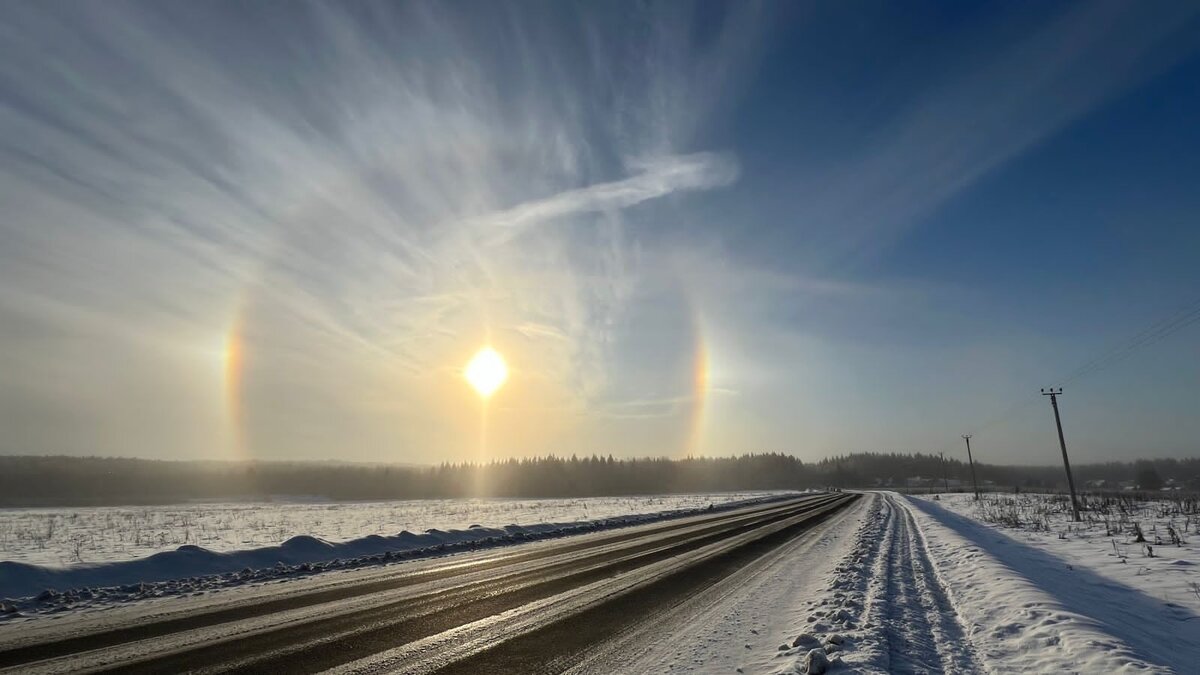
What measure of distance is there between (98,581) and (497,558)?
28.7 ft

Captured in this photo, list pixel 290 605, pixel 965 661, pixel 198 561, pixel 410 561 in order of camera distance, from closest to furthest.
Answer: pixel 965 661, pixel 290 605, pixel 198 561, pixel 410 561

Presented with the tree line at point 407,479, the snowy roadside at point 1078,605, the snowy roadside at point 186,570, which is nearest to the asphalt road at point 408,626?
the snowy roadside at point 186,570

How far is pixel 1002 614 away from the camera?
8258 mm

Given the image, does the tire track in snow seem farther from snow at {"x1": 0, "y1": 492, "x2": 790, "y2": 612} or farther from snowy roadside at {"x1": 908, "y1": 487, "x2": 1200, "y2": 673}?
snow at {"x1": 0, "y1": 492, "x2": 790, "y2": 612}

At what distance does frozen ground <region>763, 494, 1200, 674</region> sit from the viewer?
6.21m

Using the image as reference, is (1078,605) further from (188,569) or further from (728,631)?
(188,569)

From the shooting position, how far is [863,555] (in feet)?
51.5

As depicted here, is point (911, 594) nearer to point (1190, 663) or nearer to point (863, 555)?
point (1190, 663)

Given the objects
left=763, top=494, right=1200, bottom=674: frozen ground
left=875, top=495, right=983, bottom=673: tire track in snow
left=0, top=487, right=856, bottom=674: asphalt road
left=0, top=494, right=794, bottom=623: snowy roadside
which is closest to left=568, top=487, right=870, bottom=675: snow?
left=763, top=494, right=1200, bottom=674: frozen ground

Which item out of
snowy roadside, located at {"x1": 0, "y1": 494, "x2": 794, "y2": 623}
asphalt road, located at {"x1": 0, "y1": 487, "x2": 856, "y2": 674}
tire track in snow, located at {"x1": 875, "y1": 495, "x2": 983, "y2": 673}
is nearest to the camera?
asphalt road, located at {"x1": 0, "y1": 487, "x2": 856, "y2": 674}

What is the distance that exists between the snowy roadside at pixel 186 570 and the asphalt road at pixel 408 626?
2187 millimetres

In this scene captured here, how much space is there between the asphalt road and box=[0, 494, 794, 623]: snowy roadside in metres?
2.19

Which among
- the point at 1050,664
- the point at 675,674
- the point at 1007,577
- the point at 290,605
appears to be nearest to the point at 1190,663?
the point at 1050,664

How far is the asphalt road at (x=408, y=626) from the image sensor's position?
6.15m
